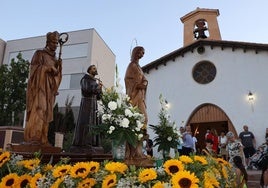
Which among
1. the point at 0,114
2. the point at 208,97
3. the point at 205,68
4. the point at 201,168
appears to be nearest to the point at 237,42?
the point at 205,68

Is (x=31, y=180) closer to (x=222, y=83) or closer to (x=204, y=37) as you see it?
(x=222, y=83)

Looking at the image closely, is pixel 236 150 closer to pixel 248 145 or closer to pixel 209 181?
pixel 248 145

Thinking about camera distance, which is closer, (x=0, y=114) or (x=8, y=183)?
(x=8, y=183)

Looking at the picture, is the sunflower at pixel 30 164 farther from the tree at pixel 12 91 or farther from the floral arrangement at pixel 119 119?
the tree at pixel 12 91

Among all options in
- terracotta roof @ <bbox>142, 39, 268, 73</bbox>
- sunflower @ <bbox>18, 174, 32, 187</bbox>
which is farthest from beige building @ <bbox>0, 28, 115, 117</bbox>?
sunflower @ <bbox>18, 174, 32, 187</bbox>

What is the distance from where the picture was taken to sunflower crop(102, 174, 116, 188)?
170 centimetres

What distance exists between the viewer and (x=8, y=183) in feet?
6.04

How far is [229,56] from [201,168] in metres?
15.4

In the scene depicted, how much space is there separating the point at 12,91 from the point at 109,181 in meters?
21.8

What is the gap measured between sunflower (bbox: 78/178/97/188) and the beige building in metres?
21.8

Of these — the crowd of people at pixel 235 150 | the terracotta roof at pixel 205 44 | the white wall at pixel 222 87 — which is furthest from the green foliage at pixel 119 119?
the terracotta roof at pixel 205 44

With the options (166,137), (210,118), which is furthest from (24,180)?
(210,118)

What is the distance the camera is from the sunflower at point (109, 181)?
1700mm

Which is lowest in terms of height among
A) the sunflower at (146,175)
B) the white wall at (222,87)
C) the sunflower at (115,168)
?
the sunflower at (146,175)
